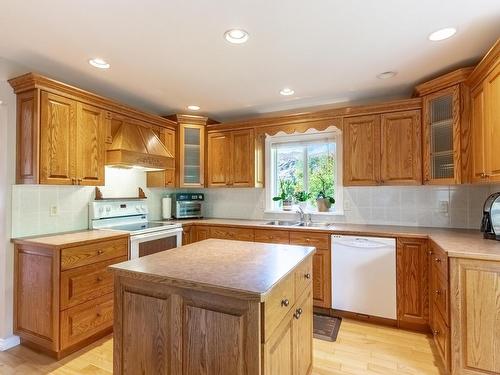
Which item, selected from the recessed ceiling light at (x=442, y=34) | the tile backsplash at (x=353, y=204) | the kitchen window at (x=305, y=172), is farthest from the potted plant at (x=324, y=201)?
the recessed ceiling light at (x=442, y=34)

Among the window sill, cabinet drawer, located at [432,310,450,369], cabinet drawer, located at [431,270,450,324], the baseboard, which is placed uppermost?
the window sill

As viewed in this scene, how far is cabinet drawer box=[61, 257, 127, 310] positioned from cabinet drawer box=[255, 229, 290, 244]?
158cm

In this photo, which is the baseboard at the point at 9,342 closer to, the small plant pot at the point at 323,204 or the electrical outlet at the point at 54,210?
the electrical outlet at the point at 54,210

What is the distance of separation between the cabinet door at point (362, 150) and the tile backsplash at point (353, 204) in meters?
0.31

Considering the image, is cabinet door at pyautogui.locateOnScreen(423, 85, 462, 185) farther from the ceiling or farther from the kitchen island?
the kitchen island

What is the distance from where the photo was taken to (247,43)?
2115mm

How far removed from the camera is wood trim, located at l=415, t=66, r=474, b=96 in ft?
7.90

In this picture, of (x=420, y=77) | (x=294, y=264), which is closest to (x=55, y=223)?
(x=294, y=264)

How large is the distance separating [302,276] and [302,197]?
6.70ft

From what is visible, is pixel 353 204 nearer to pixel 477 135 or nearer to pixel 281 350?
pixel 477 135

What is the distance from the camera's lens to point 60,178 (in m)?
2.51

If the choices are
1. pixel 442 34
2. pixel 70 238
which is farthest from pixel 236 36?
pixel 70 238

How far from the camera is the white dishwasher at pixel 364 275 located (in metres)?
2.73

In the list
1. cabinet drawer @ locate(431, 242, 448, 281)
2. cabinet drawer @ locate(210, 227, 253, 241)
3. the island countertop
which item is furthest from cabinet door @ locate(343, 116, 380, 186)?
the island countertop
